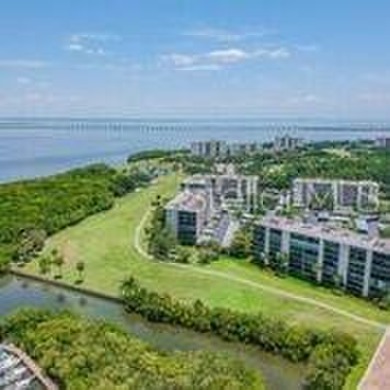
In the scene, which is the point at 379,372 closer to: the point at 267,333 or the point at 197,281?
the point at 267,333

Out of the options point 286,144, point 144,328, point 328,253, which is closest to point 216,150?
point 286,144

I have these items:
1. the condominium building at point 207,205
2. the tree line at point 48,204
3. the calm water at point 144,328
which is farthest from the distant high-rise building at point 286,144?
the calm water at point 144,328

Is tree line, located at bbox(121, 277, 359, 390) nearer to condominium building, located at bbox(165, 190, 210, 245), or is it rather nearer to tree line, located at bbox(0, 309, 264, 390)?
tree line, located at bbox(0, 309, 264, 390)

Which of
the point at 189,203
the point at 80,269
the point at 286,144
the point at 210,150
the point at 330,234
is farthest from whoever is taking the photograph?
the point at 286,144

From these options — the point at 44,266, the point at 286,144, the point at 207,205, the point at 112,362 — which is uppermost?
the point at 207,205

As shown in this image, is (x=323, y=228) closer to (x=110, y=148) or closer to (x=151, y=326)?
(x=151, y=326)

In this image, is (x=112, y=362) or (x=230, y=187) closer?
(x=112, y=362)

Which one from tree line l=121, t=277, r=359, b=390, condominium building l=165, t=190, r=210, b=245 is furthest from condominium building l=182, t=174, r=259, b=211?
tree line l=121, t=277, r=359, b=390

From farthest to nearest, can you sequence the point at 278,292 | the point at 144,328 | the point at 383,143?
the point at 383,143 → the point at 278,292 → the point at 144,328
